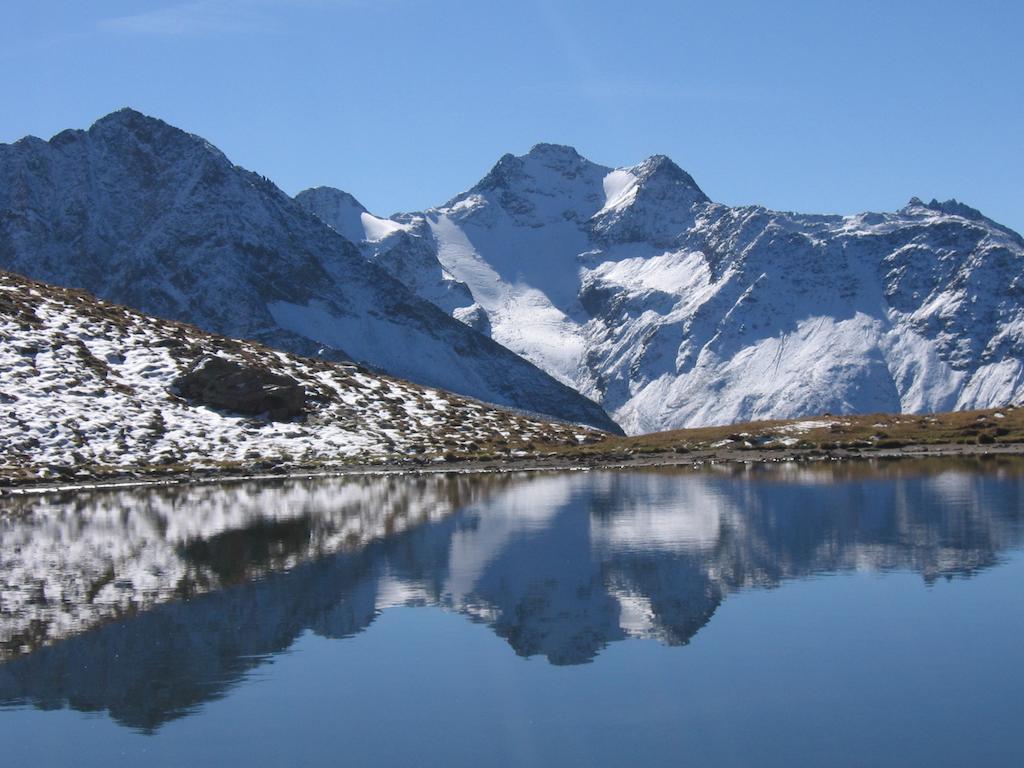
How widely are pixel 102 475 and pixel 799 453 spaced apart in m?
48.0

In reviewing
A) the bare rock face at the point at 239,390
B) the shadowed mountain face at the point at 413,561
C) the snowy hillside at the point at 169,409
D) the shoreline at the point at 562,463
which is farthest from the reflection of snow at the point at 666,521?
the bare rock face at the point at 239,390

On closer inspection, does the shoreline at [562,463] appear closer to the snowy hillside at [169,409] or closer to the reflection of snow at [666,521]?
the snowy hillside at [169,409]

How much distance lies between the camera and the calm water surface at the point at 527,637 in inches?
1063

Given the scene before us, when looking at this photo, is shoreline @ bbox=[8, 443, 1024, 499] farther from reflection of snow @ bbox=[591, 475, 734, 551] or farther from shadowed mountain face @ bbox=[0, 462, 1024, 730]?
reflection of snow @ bbox=[591, 475, 734, 551]

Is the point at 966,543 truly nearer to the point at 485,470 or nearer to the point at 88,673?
the point at 88,673

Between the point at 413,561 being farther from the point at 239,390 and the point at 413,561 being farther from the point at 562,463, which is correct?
the point at 239,390

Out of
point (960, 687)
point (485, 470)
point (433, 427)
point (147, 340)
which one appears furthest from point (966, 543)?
point (147, 340)

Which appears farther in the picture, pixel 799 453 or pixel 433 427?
pixel 433 427

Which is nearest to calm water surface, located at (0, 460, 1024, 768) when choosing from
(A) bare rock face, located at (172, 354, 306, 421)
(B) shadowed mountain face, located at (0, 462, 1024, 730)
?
(B) shadowed mountain face, located at (0, 462, 1024, 730)

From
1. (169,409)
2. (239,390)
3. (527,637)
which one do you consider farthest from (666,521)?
(239,390)

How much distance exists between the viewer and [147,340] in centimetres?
12231

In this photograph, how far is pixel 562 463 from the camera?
334 ft

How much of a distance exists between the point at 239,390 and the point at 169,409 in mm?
6572

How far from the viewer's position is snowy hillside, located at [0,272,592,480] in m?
96.1
